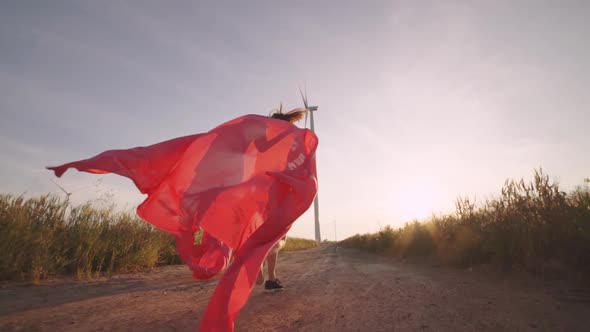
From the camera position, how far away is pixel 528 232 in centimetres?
444

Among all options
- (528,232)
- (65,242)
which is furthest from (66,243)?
(528,232)

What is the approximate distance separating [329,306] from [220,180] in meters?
1.61

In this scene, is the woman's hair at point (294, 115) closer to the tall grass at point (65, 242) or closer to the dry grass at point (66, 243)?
the dry grass at point (66, 243)

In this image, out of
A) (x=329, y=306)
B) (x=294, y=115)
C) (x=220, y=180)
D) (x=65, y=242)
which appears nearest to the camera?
(x=220, y=180)

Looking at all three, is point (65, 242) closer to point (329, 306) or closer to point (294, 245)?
point (329, 306)

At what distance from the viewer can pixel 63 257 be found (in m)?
4.95

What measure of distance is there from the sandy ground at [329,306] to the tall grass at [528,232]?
406 millimetres

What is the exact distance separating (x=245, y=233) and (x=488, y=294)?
2861mm

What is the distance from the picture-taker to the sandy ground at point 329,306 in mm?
2393

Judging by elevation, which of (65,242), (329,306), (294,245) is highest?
(65,242)

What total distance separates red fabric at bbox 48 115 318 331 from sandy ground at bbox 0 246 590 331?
0.73m

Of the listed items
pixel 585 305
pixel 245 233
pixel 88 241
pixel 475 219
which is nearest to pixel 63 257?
pixel 88 241

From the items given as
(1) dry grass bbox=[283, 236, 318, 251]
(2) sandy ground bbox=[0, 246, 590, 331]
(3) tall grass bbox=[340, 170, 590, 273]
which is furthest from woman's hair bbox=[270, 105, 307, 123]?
(1) dry grass bbox=[283, 236, 318, 251]

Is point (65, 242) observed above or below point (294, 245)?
above
